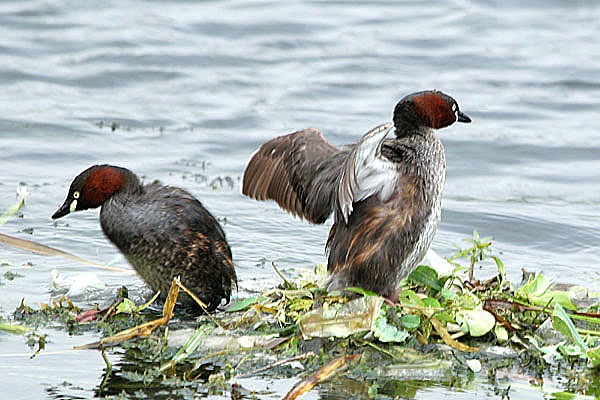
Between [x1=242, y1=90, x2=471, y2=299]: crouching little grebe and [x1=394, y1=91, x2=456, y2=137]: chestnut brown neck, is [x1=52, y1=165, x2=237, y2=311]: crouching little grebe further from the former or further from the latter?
[x1=394, y1=91, x2=456, y2=137]: chestnut brown neck

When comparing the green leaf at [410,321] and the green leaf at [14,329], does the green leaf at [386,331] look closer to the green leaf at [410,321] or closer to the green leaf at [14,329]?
the green leaf at [410,321]

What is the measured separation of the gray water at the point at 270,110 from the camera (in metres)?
7.48

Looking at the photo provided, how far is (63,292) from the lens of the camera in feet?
20.4

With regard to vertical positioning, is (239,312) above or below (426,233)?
below

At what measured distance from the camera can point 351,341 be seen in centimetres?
505

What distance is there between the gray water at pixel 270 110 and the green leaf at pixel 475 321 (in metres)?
0.50

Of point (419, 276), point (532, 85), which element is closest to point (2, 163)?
point (419, 276)

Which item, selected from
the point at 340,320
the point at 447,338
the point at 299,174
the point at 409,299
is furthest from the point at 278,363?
the point at 299,174

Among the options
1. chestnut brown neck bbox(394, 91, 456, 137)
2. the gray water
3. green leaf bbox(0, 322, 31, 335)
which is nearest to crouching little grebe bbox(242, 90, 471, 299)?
chestnut brown neck bbox(394, 91, 456, 137)

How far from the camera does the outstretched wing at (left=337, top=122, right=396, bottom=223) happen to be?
5.02 m

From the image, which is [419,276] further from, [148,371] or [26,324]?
[26,324]

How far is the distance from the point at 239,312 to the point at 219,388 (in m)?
1.15

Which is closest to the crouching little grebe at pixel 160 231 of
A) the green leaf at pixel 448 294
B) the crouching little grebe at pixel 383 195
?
the crouching little grebe at pixel 383 195

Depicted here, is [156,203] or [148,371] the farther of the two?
[156,203]
